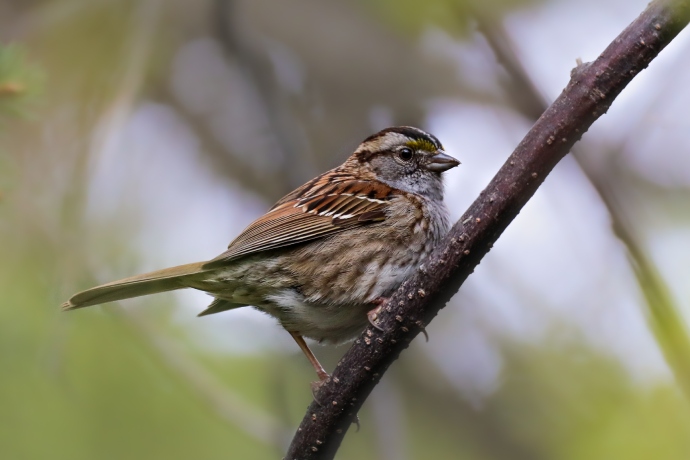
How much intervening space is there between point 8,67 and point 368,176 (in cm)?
206

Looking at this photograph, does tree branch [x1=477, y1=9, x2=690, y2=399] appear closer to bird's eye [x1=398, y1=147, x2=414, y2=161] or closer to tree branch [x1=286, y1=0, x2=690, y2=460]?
tree branch [x1=286, y1=0, x2=690, y2=460]

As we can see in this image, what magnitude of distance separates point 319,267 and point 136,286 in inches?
32.7

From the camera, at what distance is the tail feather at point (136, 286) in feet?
10.7

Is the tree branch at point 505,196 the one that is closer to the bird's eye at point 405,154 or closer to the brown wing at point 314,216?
the brown wing at point 314,216

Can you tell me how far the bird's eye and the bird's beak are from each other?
0.13 meters

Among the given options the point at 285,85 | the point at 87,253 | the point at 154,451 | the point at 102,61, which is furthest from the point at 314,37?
the point at 154,451

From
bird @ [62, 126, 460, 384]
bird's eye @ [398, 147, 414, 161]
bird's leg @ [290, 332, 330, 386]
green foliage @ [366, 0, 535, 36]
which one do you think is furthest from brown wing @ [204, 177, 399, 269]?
green foliage @ [366, 0, 535, 36]

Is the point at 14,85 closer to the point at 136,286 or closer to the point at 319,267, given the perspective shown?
the point at 136,286

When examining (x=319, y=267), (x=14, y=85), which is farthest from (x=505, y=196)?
(x=14, y=85)

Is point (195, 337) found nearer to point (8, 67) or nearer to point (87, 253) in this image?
point (87, 253)

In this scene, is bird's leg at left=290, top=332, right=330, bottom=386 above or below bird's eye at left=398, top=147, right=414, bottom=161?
below

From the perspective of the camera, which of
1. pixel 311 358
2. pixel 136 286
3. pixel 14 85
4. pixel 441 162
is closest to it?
pixel 14 85

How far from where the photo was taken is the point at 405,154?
415 cm

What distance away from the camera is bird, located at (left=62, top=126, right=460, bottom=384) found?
3.36 metres
